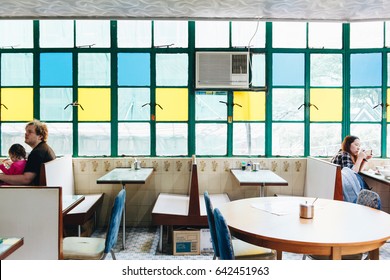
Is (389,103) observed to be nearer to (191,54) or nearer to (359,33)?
(359,33)

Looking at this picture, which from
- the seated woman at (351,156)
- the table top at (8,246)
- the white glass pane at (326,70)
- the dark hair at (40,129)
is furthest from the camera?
the white glass pane at (326,70)

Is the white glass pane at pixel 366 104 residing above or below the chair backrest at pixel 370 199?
above

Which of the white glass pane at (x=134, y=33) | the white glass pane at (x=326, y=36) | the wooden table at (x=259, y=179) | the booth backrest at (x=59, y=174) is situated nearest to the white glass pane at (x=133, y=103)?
the white glass pane at (x=134, y=33)

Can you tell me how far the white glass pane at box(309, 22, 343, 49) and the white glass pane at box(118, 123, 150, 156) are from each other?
2.52m

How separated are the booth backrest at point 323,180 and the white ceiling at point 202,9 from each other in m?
1.70

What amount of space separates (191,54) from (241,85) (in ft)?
2.58

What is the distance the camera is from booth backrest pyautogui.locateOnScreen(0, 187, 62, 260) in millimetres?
2449

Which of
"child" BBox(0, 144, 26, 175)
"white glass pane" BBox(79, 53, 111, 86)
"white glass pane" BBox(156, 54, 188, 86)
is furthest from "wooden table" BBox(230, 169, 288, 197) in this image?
"child" BBox(0, 144, 26, 175)

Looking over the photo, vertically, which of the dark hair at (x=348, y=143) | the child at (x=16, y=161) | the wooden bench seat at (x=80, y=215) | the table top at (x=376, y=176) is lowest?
the wooden bench seat at (x=80, y=215)

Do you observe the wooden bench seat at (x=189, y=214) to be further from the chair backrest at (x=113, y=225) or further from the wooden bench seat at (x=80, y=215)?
the chair backrest at (x=113, y=225)

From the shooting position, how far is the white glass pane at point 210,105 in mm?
4617

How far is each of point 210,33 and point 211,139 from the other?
56.1 inches

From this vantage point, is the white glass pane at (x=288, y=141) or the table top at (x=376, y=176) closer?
the table top at (x=376, y=176)

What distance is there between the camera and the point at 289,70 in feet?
15.3
